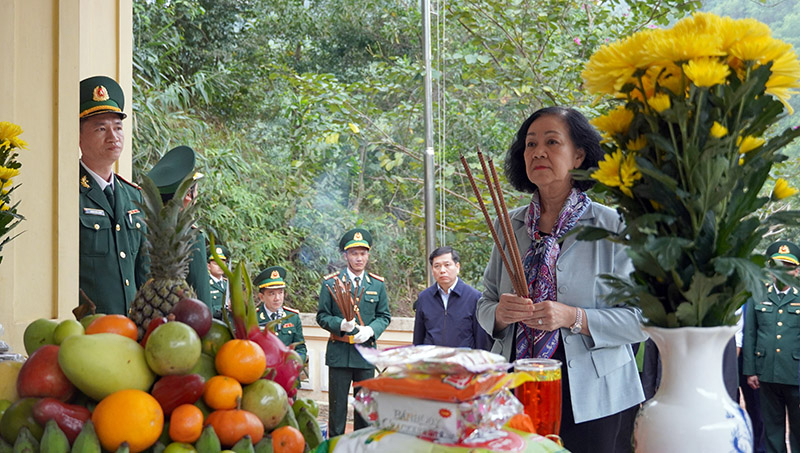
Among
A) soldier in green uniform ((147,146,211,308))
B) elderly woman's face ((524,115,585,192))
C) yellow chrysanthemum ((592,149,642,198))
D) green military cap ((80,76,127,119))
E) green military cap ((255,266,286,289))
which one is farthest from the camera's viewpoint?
green military cap ((255,266,286,289))

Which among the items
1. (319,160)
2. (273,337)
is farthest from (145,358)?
(319,160)

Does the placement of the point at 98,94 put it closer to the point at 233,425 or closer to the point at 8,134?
A: the point at 8,134

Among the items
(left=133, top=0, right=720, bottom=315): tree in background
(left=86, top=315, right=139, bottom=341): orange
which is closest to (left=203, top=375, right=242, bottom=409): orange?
(left=86, top=315, right=139, bottom=341): orange

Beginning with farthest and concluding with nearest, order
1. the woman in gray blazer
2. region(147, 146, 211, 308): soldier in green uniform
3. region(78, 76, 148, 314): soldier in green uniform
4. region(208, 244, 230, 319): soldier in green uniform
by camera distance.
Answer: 1. region(208, 244, 230, 319): soldier in green uniform
2. region(78, 76, 148, 314): soldier in green uniform
3. region(147, 146, 211, 308): soldier in green uniform
4. the woman in gray blazer

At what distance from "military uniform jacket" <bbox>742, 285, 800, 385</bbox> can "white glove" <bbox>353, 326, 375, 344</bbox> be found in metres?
2.74

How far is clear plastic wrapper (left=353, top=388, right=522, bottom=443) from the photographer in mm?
794

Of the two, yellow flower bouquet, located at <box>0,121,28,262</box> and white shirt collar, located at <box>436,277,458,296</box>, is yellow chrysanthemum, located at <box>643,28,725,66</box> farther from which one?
white shirt collar, located at <box>436,277,458,296</box>

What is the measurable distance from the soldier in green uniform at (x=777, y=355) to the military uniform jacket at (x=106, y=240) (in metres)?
4.22

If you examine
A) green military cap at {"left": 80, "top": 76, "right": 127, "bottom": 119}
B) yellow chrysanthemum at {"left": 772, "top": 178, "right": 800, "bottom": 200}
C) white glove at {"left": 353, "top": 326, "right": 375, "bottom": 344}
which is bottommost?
white glove at {"left": 353, "top": 326, "right": 375, "bottom": 344}

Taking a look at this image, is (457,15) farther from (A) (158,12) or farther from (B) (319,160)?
(A) (158,12)

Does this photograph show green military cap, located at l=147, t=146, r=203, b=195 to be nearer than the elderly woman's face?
No

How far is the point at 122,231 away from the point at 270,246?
16.4 ft

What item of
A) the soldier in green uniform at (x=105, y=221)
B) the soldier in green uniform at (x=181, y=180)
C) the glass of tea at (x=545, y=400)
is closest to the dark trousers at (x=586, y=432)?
the glass of tea at (x=545, y=400)

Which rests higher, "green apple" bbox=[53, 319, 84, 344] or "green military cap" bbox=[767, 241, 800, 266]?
"green apple" bbox=[53, 319, 84, 344]
